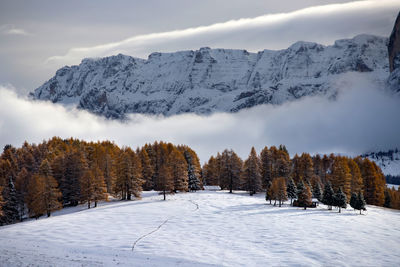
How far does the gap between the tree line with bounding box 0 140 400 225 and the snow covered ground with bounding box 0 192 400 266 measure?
11.4 meters

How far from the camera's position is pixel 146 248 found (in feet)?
99.9

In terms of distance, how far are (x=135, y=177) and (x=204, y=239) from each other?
1267 inches

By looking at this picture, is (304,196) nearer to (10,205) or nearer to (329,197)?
(329,197)

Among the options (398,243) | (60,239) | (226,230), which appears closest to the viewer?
(60,239)

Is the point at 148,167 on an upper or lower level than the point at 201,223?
upper

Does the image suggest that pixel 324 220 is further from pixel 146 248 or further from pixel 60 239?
pixel 60 239

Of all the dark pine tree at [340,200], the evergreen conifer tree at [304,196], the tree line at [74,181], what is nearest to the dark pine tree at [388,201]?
the dark pine tree at [340,200]

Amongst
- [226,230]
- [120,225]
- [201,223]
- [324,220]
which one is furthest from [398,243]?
[120,225]

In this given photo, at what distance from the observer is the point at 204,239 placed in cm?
3472

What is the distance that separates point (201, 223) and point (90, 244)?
1589 centimetres

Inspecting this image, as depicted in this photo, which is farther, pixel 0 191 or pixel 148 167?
pixel 148 167

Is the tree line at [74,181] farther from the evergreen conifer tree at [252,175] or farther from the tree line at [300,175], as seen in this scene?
the evergreen conifer tree at [252,175]

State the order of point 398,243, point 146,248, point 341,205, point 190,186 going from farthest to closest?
point 190,186 < point 341,205 < point 398,243 < point 146,248

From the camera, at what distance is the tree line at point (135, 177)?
190 feet
